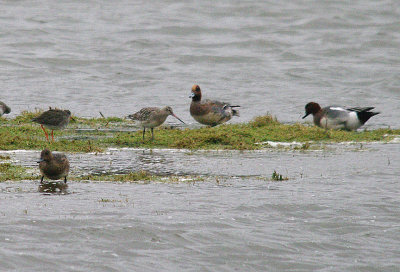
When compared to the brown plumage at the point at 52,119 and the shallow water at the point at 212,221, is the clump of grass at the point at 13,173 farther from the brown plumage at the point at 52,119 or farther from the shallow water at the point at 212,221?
the brown plumage at the point at 52,119

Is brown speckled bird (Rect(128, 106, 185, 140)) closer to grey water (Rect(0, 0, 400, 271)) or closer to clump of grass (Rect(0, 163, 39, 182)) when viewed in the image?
grey water (Rect(0, 0, 400, 271))

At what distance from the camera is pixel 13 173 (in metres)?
10.6

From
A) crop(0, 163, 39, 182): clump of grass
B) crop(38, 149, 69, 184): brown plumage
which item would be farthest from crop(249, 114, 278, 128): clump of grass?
crop(38, 149, 69, 184): brown plumage

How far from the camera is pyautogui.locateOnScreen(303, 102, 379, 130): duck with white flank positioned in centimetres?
1570

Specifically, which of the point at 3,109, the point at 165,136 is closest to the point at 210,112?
the point at 165,136

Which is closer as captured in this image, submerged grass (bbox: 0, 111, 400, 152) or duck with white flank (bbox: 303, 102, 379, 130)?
submerged grass (bbox: 0, 111, 400, 152)

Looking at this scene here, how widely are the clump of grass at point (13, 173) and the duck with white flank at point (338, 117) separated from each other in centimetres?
677

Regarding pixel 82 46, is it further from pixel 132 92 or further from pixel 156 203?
pixel 156 203

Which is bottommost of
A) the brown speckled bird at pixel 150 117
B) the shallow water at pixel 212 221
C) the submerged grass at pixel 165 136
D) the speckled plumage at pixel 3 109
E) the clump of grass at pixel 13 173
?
the shallow water at pixel 212 221

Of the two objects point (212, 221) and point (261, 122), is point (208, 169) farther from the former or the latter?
A: point (261, 122)

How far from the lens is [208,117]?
16297 mm

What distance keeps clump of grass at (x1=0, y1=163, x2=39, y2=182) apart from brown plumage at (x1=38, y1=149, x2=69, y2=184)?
1.24 feet

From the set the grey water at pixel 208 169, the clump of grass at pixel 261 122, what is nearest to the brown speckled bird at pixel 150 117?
the grey water at pixel 208 169

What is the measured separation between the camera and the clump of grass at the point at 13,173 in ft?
34.0
